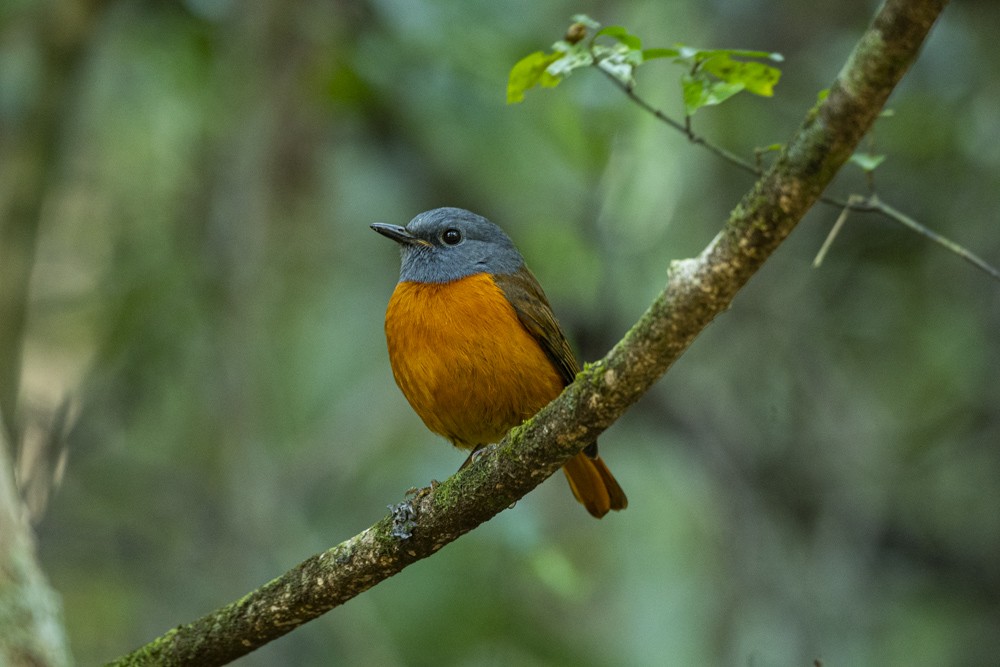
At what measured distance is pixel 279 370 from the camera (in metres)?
6.60

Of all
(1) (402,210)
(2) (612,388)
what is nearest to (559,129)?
(1) (402,210)

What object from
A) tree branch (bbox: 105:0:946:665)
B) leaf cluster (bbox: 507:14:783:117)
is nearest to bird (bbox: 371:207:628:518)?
tree branch (bbox: 105:0:946:665)

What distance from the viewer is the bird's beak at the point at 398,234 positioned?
4.52 meters

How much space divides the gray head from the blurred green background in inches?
23.0

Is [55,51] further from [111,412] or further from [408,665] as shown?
[408,665]

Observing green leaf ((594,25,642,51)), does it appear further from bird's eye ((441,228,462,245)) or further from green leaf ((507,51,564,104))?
bird's eye ((441,228,462,245))

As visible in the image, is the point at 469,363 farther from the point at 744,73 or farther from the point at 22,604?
the point at 22,604

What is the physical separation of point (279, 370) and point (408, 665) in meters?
1.92

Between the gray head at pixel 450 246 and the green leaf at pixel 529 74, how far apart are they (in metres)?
1.48

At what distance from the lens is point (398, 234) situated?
455cm

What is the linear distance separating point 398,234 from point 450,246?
0.71 ft

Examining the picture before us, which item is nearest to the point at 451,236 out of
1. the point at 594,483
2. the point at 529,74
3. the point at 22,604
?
the point at 594,483

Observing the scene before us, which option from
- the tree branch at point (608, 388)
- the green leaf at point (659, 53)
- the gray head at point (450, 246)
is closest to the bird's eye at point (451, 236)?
the gray head at point (450, 246)

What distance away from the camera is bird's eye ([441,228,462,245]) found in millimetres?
4586
